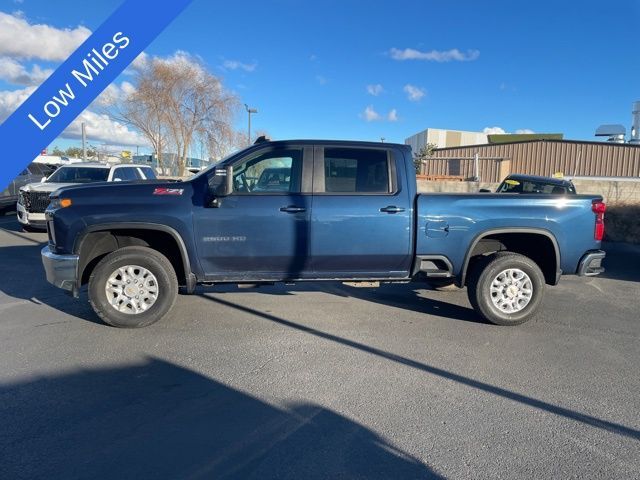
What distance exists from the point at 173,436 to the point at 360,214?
9.59ft

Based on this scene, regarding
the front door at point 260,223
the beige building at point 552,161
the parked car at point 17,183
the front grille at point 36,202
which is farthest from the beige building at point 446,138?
the front door at point 260,223

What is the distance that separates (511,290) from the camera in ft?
17.4

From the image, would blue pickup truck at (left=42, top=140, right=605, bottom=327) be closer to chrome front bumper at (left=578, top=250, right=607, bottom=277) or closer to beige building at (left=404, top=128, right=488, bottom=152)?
chrome front bumper at (left=578, top=250, right=607, bottom=277)

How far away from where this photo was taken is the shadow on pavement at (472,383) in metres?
3.25

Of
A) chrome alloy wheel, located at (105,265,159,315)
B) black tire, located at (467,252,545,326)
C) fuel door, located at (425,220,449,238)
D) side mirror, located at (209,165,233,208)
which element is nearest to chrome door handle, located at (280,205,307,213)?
side mirror, located at (209,165,233,208)

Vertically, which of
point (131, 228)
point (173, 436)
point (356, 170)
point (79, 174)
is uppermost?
point (79, 174)

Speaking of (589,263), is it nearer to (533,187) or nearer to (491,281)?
(491,281)

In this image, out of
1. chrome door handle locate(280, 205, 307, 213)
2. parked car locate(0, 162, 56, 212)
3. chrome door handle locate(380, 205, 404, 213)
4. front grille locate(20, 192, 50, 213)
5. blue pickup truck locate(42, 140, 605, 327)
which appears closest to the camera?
blue pickup truck locate(42, 140, 605, 327)

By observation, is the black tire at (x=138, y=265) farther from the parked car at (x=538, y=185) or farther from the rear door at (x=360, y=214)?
the parked car at (x=538, y=185)

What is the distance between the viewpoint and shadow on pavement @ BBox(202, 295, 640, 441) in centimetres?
325

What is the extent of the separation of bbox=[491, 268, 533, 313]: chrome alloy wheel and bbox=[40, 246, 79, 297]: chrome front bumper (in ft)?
14.9

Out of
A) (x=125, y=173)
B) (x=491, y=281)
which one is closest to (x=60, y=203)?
(x=491, y=281)

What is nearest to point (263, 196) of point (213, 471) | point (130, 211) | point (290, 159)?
point (290, 159)

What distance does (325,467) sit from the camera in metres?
2.72
